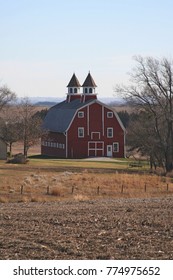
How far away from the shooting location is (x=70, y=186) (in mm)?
40625

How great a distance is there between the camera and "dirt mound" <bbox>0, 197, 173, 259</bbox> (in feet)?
44.1

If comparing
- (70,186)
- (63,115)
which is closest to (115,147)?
(63,115)

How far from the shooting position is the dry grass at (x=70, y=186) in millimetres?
34531

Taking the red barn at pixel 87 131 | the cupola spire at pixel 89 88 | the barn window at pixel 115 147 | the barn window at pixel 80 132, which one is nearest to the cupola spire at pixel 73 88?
the cupola spire at pixel 89 88

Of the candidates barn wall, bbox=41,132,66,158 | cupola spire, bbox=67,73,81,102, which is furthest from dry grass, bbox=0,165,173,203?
cupola spire, bbox=67,73,81,102

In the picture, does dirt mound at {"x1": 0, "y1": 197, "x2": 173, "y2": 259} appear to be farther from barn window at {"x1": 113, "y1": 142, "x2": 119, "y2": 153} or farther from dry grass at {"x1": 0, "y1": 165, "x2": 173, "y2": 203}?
barn window at {"x1": 113, "y1": 142, "x2": 119, "y2": 153}

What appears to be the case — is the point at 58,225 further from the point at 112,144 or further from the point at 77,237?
the point at 112,144

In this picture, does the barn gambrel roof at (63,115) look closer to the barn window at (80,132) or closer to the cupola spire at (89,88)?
the cupola spire at (89,88)

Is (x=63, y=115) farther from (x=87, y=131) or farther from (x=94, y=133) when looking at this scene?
(x=94, y=133)

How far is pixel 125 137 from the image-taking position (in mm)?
86562

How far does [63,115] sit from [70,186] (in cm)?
4695

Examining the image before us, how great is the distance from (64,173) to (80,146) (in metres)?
32.1

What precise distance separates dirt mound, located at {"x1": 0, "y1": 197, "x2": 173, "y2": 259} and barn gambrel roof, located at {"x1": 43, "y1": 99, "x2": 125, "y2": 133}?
61579mm

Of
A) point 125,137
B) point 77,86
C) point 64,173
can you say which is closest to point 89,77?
point 77,86
